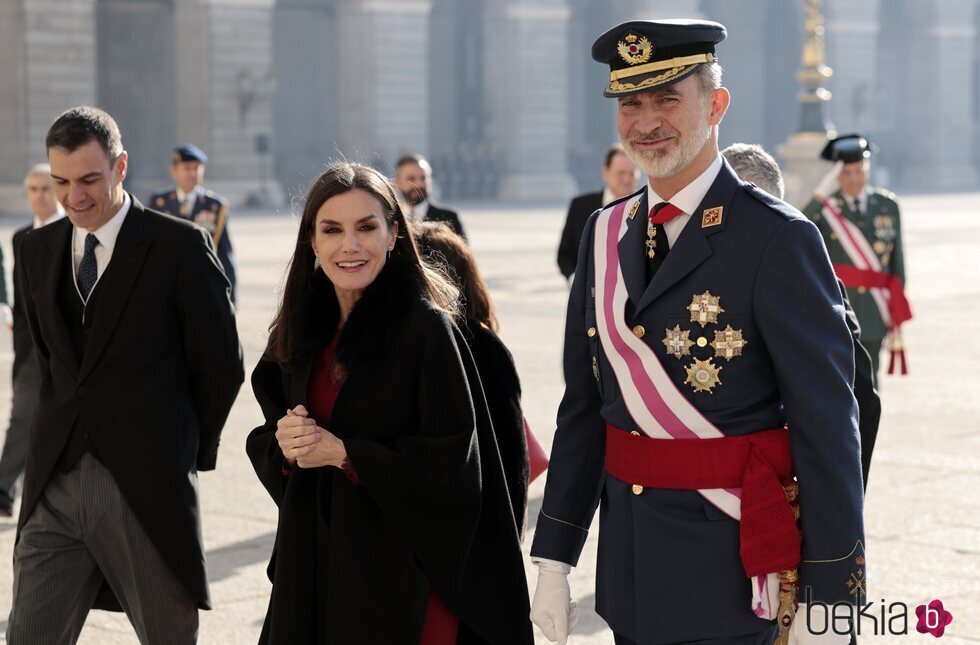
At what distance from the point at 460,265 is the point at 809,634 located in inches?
80.2

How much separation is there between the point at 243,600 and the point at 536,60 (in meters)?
35.1

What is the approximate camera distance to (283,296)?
3.57 metres

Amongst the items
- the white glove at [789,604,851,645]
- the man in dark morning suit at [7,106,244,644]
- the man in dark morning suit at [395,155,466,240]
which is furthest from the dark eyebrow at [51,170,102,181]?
the man in dark morning suit at [395,155,466,240]

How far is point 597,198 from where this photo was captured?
950cm

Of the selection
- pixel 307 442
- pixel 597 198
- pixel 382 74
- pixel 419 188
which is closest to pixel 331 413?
pixel 307 442

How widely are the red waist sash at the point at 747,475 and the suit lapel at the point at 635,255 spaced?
0.99ft

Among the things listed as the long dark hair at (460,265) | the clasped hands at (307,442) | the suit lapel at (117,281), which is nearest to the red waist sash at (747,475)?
the clasped hands at (307,442)

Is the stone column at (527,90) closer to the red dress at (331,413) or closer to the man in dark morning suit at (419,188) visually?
the man in dark morning suit at (419,188)

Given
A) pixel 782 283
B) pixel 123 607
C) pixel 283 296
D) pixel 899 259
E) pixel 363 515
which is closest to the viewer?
pixel 782 283

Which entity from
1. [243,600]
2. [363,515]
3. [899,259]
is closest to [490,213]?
[899,259]

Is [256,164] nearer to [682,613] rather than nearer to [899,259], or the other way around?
[899,259]

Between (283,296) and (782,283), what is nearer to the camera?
(782,283)

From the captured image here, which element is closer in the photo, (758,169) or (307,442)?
(307,442)

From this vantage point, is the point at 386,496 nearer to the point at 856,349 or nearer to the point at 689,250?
the point at 689,250
